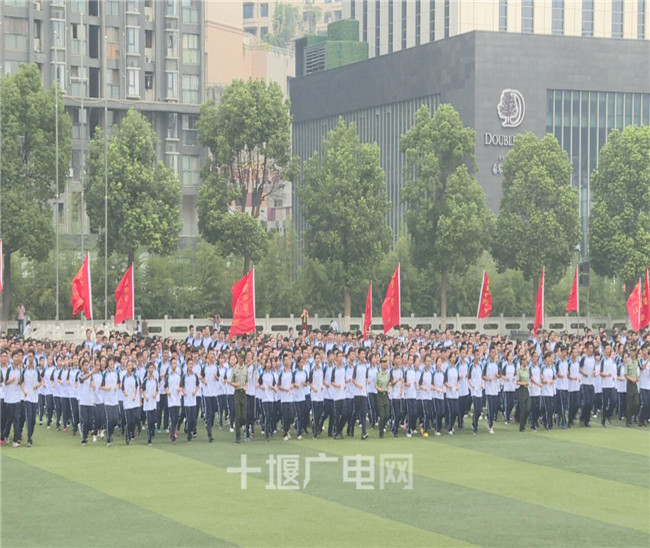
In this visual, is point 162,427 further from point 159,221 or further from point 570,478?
point 159,221

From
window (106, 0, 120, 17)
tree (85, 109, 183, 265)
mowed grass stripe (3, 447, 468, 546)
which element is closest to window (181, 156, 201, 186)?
window (106, 0, 120, 17)

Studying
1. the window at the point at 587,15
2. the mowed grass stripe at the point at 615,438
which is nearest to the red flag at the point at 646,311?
the mowed grass stripe at the point at 615,438

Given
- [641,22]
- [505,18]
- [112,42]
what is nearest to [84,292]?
[112,42]

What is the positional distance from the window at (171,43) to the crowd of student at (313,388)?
6236 cm

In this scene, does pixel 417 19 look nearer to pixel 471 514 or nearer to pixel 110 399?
pixel 110 399

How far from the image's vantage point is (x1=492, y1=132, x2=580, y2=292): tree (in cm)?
6259

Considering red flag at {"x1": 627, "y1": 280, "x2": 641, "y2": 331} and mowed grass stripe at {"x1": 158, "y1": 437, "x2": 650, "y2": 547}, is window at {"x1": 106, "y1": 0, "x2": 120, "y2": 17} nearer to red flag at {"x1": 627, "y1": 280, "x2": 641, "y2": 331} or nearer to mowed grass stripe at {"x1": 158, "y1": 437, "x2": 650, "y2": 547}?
red flag at {"x1": 627, "y1": 280, "x2": 641, "y2": 331}

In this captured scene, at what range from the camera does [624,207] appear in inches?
2522

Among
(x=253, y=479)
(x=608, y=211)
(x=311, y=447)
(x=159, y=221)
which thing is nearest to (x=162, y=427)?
(x=311, y=447)

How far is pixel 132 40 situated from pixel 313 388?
6589 centimetres

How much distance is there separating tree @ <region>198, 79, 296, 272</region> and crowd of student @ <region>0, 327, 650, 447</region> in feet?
86.3

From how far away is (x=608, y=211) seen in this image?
212 feet

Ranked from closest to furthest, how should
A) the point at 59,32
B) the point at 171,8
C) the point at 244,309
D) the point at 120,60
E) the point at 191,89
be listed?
the point at 244,309
the point at 59,32
the point at 120,60
the point at 171,8
the point at 191,89

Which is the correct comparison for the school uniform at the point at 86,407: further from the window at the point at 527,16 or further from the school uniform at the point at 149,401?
the window at the point at 527,16
